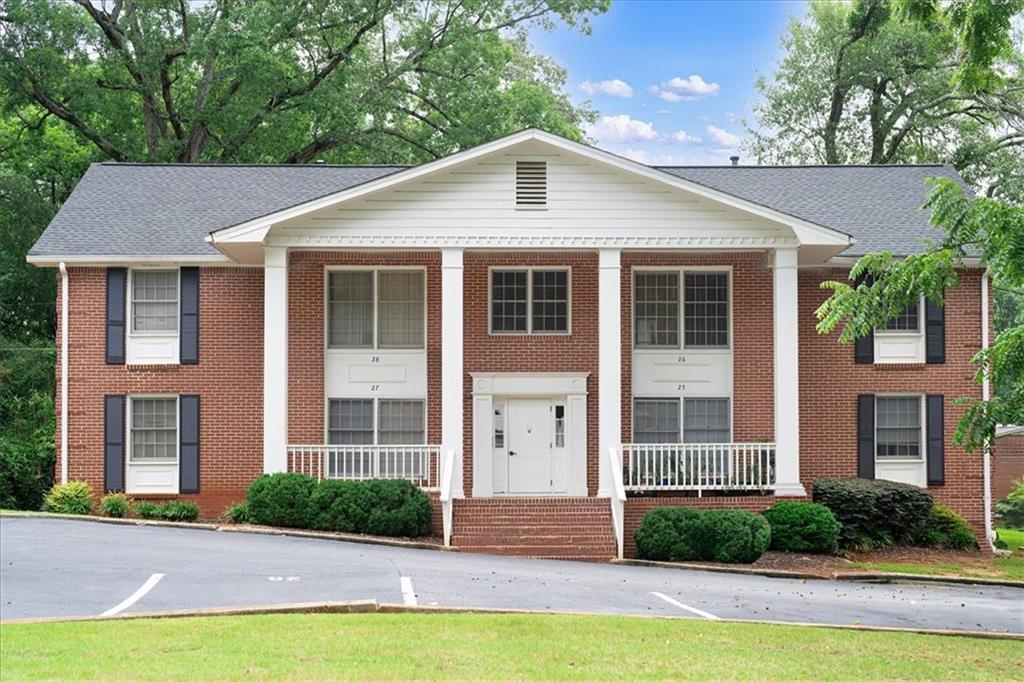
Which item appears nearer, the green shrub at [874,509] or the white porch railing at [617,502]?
the white porch railing at [617,502]

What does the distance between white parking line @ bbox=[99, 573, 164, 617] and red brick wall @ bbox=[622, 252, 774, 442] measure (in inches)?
487

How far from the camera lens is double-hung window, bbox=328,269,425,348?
2659 centimetres

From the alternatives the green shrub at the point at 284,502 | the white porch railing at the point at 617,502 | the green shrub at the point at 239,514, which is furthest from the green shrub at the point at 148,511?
the white porch railing at the point at 617,502

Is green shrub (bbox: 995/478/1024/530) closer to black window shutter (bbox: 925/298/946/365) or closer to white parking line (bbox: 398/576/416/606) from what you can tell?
black window shutter (bbox: 925/298/946/365)

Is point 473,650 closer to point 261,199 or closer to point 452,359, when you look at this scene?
point 452,359

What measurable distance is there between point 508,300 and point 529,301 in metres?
0.46

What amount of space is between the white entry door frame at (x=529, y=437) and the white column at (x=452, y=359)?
195 cm

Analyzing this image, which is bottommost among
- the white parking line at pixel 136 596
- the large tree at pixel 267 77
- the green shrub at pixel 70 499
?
the white parking line at pixel 136 596

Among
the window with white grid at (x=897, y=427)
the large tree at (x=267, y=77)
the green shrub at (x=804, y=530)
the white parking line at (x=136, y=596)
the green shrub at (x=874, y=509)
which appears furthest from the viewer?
the large tree at (x=267, y=77)

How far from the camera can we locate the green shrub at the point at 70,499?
25.1 metres

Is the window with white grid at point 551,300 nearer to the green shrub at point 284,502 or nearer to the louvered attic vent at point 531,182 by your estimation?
the louvered attic vent at point 531,182

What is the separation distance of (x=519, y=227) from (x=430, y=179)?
198 cm

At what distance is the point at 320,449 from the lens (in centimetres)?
2466

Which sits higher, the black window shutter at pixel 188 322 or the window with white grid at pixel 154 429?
the black window shutter at pixel 188 322
